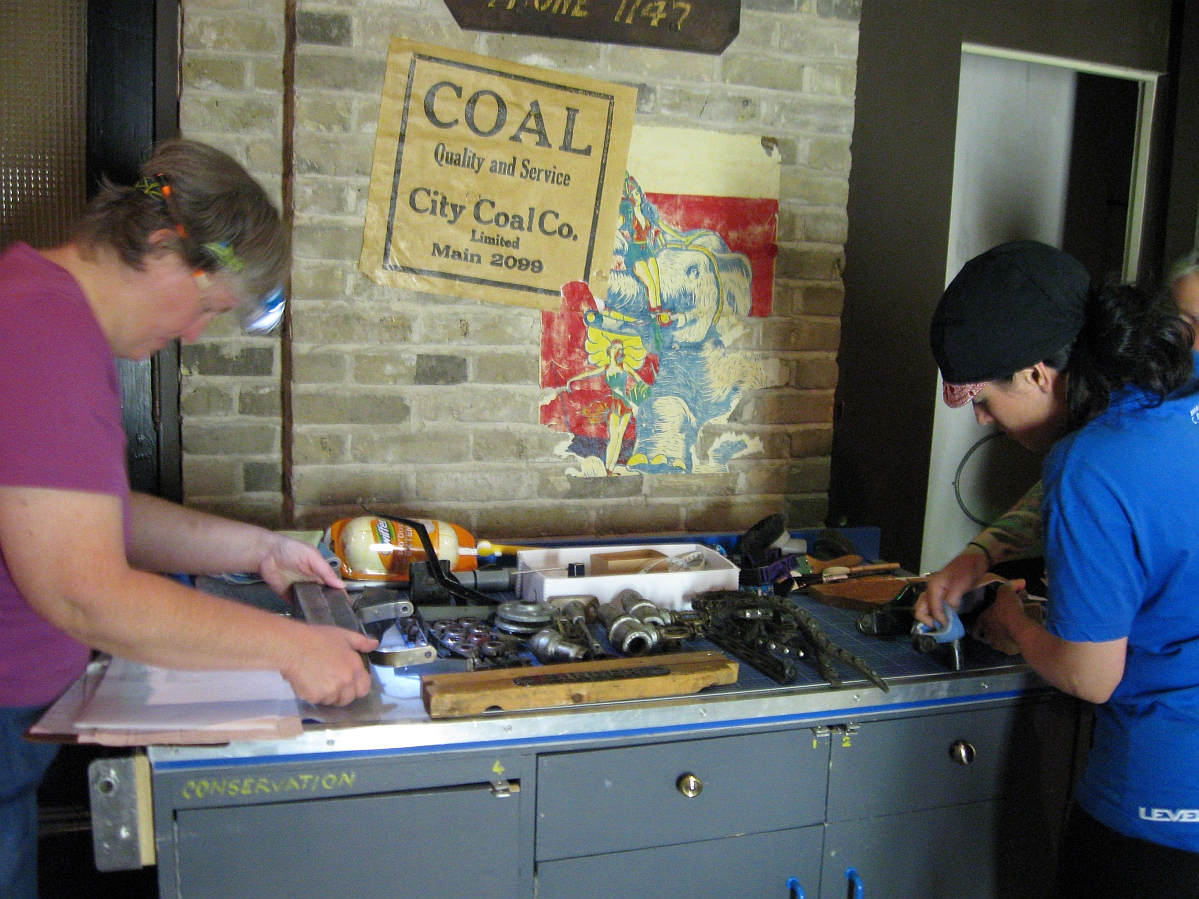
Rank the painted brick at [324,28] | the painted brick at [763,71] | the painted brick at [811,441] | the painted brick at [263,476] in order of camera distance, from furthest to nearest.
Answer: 1. the painted brick at [811,441]
2. the painted brick at [763,71]
3. the painted brick at [263,476]
4. the painted brick at [324,28]

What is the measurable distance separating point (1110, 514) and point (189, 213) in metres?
1.36

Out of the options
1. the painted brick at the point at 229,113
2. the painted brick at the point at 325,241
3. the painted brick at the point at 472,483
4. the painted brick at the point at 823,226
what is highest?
the painted brick at the point at 229,113

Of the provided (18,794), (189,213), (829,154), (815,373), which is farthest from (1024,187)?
(18,794)

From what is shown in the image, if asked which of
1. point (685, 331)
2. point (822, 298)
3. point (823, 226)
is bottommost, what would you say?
point (685, 331)

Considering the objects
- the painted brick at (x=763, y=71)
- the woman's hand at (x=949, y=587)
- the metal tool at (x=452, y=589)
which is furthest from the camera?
the painted brick at (x=763, y=71)

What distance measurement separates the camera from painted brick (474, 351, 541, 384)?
2322mm

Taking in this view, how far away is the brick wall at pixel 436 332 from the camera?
214cm

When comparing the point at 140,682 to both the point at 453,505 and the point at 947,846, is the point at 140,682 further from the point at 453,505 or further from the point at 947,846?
the point at 947,846

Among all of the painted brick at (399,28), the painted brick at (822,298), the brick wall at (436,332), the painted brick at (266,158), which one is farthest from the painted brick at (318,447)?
the painted brick at (822,298)

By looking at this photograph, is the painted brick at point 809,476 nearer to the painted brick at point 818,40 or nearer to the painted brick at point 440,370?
the painted brick at point 440,370

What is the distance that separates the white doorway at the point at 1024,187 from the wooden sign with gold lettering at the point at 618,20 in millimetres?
996

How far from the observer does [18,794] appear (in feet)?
4.38

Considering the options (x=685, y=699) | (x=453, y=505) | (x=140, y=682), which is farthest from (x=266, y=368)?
(x=685, y=699)

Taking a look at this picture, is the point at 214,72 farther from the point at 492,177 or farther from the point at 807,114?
the point at 807,114
